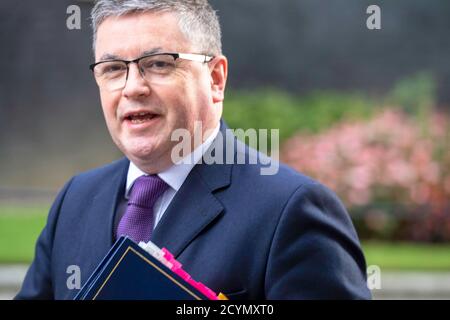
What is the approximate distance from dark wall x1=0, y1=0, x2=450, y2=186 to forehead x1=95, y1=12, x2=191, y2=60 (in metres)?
5.54

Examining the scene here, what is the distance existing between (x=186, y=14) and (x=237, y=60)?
6.15 m

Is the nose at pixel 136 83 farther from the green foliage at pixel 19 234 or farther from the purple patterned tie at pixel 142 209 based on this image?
the green foliage at pixel 19 234

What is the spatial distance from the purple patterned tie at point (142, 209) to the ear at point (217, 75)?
270 mm

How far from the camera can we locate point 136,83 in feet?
6.24

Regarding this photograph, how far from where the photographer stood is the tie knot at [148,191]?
81.3 inches

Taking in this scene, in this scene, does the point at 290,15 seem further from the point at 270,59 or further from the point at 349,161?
the point at 349,161

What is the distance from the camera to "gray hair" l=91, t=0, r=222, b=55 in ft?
6.28

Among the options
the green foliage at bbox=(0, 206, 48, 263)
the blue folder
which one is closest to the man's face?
the blue folder

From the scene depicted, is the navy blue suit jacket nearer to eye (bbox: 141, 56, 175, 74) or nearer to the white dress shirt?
the white dress shirt

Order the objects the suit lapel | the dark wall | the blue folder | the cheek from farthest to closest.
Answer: the dark wall → the suit lapel → the cheek → the blue folder

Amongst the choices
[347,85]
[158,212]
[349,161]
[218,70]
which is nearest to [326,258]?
[158,212]

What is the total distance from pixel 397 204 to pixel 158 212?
588 cm

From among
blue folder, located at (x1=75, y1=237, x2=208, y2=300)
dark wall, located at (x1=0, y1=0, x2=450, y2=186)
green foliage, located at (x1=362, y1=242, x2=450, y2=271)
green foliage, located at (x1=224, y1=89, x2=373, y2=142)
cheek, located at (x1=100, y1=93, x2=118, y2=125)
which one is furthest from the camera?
green foliage, located at (x1=224, y1=89, x2=373, y2=142)

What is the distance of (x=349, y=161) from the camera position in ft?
25.2
